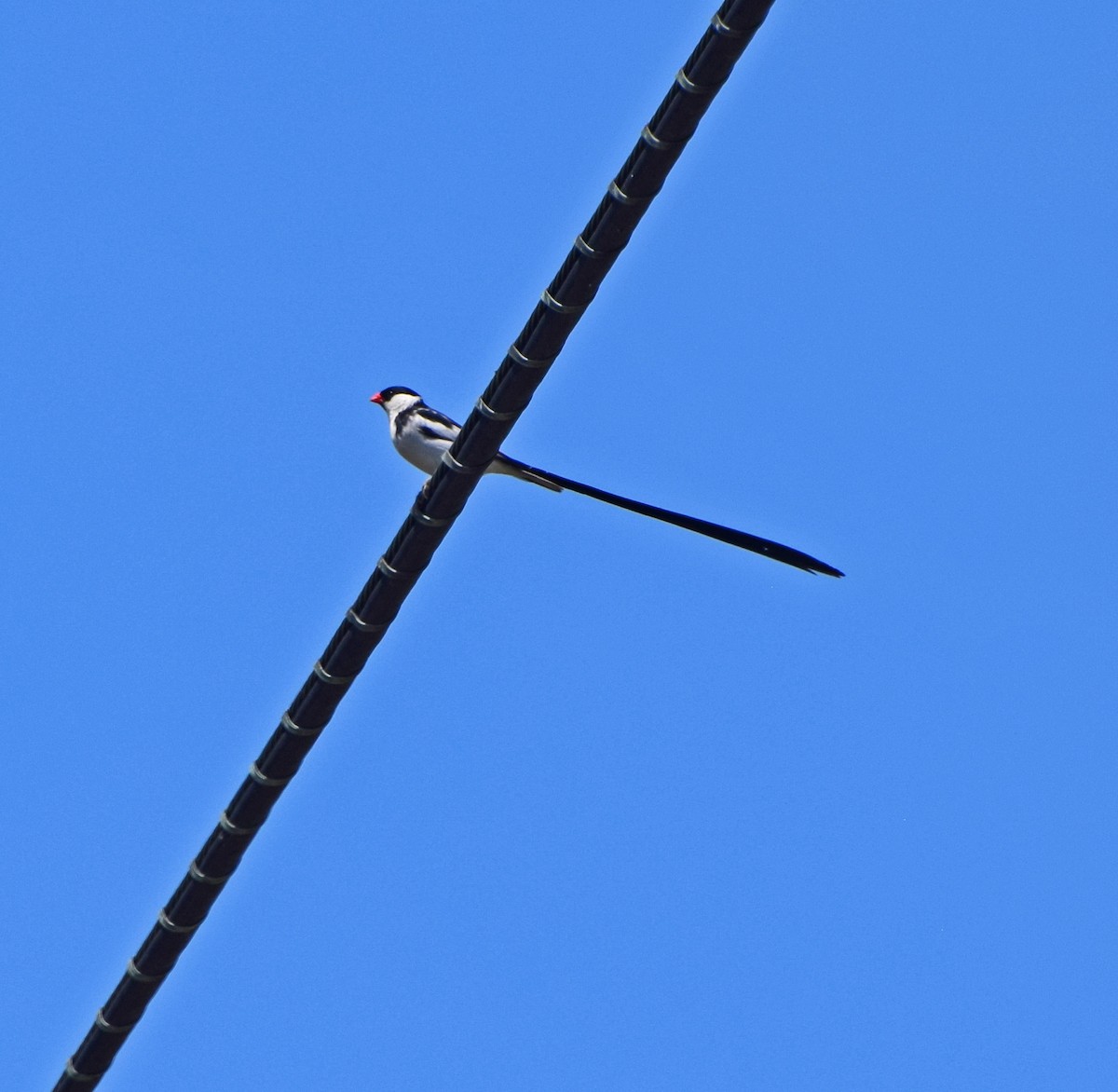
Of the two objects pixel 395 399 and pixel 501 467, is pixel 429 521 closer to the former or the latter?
pixel 501 467

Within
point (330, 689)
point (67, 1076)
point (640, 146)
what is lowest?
point (67, 1076)

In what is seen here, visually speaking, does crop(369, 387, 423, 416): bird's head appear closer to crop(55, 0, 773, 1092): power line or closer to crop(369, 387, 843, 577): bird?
crop(369, 387, 843, 577): bird

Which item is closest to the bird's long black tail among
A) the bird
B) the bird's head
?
the bird

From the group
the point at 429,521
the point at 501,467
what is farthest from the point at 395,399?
the point at 429,521

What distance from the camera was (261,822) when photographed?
16.4ft

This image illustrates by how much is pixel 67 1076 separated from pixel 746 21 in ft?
11.3

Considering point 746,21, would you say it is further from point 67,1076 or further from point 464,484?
point 67,1076

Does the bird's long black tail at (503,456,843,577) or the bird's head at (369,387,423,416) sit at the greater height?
the bird's head at (369,387,423,416)

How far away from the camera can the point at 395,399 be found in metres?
9.64

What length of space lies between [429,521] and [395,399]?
4.95 m

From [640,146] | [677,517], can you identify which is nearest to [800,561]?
[677,517]

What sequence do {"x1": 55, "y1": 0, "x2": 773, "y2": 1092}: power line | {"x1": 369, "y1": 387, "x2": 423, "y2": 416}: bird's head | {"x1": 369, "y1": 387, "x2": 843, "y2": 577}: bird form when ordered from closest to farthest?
{"x1": 55, "y1": 0, "x2": 773, "y2": 1092}: power line < {"x1": 369, "y1": 387, "x2": 843, "y2": 577}: bird < {"x1": 369, "y1": 387, "x2": 423, "y2": 416}: bird's head

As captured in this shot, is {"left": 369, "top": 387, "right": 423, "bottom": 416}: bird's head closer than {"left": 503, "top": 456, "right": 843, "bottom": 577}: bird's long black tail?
No

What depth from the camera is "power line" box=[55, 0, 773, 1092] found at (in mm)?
4262
